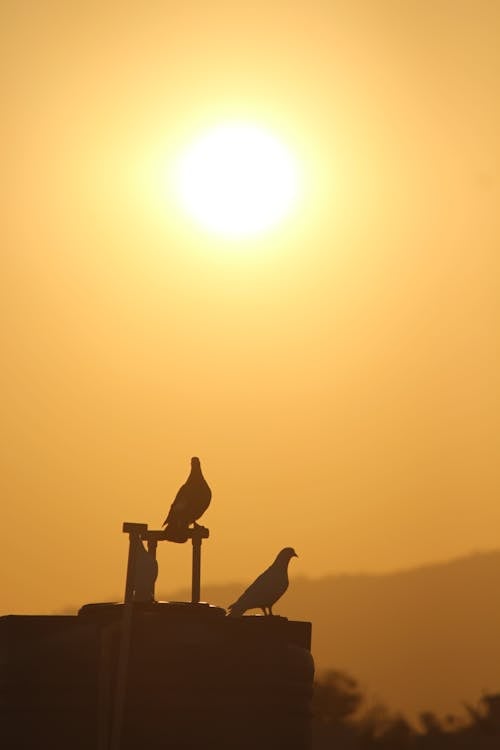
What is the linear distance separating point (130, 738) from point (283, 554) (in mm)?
4803

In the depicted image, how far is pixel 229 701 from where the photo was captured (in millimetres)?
20953

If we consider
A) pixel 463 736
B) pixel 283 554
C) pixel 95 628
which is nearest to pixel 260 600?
pixel 283 554

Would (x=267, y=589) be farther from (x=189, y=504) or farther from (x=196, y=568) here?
(x=189, y=504)

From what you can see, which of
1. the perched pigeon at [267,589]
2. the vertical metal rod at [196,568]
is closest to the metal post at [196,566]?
the vertical metal rod at [196,568]

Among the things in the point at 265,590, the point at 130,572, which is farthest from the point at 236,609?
the point at 130,572

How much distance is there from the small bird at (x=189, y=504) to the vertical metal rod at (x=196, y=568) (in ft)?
0.92

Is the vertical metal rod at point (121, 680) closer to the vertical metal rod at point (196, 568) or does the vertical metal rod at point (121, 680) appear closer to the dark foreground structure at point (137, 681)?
the dark foreground structure at point (137, 681)

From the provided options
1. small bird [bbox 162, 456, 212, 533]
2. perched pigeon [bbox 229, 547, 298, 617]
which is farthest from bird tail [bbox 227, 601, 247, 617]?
small bird [bbox 162, 456, 212, 533]

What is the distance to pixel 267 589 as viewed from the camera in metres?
22.9

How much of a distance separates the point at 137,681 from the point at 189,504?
3.30 metres

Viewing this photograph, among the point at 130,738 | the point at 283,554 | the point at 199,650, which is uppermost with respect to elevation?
the point at 283,554

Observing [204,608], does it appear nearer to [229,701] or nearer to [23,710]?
[229,701]

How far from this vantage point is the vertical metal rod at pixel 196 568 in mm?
22656

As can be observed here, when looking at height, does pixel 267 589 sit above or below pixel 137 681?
above
